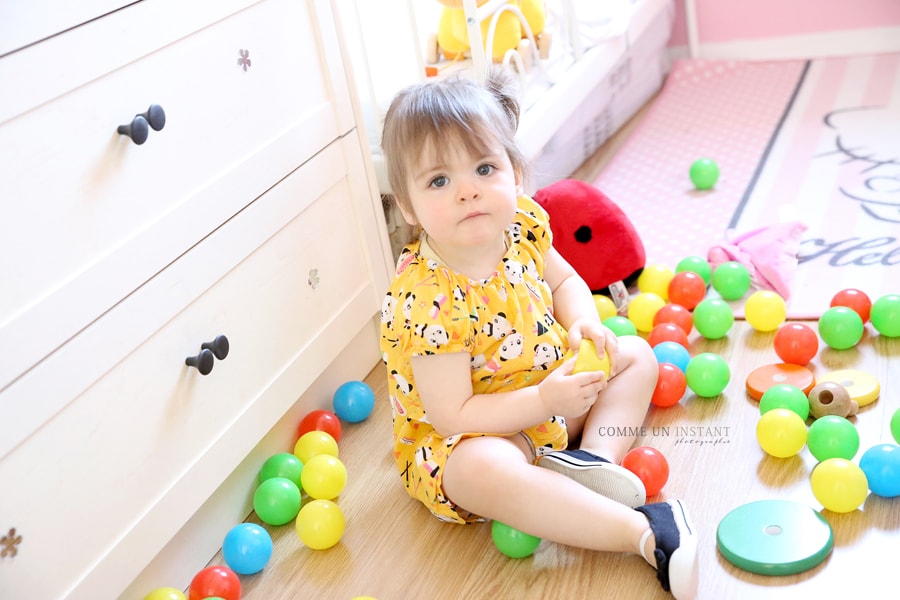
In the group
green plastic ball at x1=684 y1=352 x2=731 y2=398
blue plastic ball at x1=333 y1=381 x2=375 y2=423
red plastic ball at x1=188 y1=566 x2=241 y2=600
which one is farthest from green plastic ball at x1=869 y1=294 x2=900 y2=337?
red plastic ball at x1=188 y1=566 x2=241 y2=600

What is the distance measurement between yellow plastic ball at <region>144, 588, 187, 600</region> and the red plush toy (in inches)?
34.6

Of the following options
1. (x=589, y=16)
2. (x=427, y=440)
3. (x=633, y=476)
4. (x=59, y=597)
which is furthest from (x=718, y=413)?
(x=589, y=16)

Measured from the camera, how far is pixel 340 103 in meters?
1.51

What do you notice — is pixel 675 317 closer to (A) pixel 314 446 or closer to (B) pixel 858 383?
(B) pixel 858 383

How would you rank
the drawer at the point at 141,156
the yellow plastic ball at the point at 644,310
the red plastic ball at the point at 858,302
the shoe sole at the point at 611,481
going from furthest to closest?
1. the yellow plastic ball at the point at 644,310
2. the red plastic ball at the point at 858,302
3. the shoe sole at the point at 611,481
4. the drawer at the point at 141,156

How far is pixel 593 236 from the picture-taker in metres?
1.71

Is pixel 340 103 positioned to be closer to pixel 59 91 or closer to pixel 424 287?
pixel 424 287

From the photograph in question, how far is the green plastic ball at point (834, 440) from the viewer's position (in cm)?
124

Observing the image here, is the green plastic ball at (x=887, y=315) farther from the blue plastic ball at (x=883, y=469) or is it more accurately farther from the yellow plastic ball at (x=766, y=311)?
the blue plastic ball at (x=883, y=469)

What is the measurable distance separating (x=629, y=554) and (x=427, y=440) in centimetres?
30

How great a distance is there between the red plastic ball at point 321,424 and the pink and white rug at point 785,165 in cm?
71

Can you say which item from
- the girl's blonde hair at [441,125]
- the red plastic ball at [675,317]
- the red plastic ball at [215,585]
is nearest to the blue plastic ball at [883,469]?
the red plastic ball at [675,317]

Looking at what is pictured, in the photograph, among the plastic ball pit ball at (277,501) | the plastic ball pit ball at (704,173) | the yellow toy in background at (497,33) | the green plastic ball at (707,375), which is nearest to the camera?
the plastic ball pit ball at (277,501)

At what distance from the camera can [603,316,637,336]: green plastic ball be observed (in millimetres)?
1594
